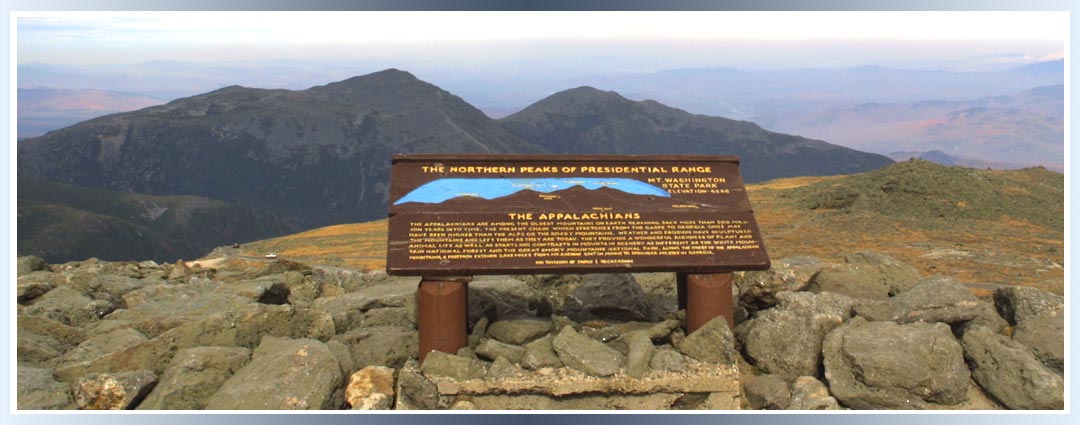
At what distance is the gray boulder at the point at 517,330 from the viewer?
10.4m

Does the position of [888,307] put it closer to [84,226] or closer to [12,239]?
[12,239]

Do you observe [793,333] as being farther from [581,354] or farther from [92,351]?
[92,351]

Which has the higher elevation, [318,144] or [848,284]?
[318,144]

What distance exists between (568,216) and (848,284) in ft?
15.9

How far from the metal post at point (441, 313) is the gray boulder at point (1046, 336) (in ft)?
22.2

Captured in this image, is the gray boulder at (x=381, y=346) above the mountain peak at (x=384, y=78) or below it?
below

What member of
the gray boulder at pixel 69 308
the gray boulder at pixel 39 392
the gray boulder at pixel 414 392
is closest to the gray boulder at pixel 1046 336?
the gray boulder at pixel 414 392

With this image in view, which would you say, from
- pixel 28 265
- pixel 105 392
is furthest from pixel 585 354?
pixel 28 265

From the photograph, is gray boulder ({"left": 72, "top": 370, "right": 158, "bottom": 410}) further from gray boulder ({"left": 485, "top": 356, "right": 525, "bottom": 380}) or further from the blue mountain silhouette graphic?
gray boulder ({"left": 485, "top": 356, "right": 525, "bottom": 380})

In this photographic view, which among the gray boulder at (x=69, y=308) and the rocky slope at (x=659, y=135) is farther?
the rocky slope at (x=659, y=135)

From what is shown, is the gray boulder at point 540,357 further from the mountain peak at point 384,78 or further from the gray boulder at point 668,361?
the mountain peak at point 384,78

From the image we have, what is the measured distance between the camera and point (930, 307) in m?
10.6

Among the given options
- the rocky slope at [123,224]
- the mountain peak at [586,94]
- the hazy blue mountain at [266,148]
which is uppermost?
the mountain peak at [586,94]

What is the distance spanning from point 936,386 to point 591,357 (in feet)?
12.4
